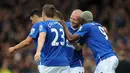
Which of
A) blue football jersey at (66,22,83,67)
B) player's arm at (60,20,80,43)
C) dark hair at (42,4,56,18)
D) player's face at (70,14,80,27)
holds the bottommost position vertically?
blue football jersey at (66,22,83,67)

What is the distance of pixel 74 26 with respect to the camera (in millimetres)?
11664

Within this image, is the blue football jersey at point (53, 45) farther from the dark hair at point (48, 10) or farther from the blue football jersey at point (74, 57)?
the blue football jersey at point (74, 57)

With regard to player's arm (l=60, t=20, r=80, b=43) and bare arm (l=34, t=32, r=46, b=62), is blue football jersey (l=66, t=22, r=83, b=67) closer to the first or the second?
player's arm (l=60, t=20, r=80, b=43)

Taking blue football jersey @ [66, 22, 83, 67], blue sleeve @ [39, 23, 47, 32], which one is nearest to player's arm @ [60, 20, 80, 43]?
blue sleeve @ [39, 23, 47, 32]

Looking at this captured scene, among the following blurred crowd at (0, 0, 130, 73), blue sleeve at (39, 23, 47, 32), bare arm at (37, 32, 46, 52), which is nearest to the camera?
bare arm at (37, 32, 46, 52)

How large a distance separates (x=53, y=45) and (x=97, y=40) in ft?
2.62

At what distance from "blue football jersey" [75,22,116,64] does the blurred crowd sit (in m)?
5.77

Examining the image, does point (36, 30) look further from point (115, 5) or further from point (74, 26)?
point (115, 5)

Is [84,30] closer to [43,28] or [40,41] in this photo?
[43,28]

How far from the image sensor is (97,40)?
10875mm

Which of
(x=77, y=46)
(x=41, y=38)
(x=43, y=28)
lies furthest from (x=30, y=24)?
(x=41, y=38)

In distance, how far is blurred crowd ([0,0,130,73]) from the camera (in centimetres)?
1802

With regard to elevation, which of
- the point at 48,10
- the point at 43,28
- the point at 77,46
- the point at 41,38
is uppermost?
the point at 48,10

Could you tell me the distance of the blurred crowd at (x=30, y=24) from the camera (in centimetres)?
1802
